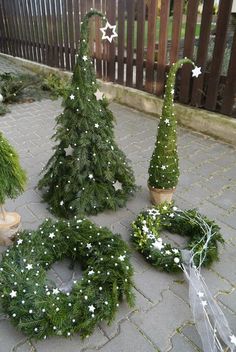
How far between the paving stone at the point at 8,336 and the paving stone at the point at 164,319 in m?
0.79

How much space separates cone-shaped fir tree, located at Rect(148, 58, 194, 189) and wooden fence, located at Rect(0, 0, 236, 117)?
81.4 inches

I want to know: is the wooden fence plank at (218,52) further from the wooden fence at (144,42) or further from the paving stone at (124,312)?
the paving stone at (124,312)

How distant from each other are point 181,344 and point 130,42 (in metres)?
5.16

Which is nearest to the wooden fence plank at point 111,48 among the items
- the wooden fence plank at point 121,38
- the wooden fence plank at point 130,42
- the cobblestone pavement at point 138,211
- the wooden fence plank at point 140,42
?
the wooden fence plank at point 121,38

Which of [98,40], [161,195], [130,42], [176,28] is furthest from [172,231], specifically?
[98,40]

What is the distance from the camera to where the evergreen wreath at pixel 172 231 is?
271 centimetres


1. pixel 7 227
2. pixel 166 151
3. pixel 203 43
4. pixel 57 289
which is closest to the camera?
pixel 57 289

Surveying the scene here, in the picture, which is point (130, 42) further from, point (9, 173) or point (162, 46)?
point (9, 173)

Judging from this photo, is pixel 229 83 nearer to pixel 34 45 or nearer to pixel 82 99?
pixel 82 99

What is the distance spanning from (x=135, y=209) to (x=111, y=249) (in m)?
0.98

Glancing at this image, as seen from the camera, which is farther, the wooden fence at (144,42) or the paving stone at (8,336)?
the wooden fence at (144,42)

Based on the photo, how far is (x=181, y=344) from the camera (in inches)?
86.6

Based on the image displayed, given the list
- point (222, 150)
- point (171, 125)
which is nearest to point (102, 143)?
point (171, 125)

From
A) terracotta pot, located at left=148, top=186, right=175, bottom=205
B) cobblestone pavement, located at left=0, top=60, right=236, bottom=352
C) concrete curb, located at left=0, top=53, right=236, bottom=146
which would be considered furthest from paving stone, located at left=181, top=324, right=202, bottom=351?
concrete curb, located at left=0, top=53, right=236, bottom=146
